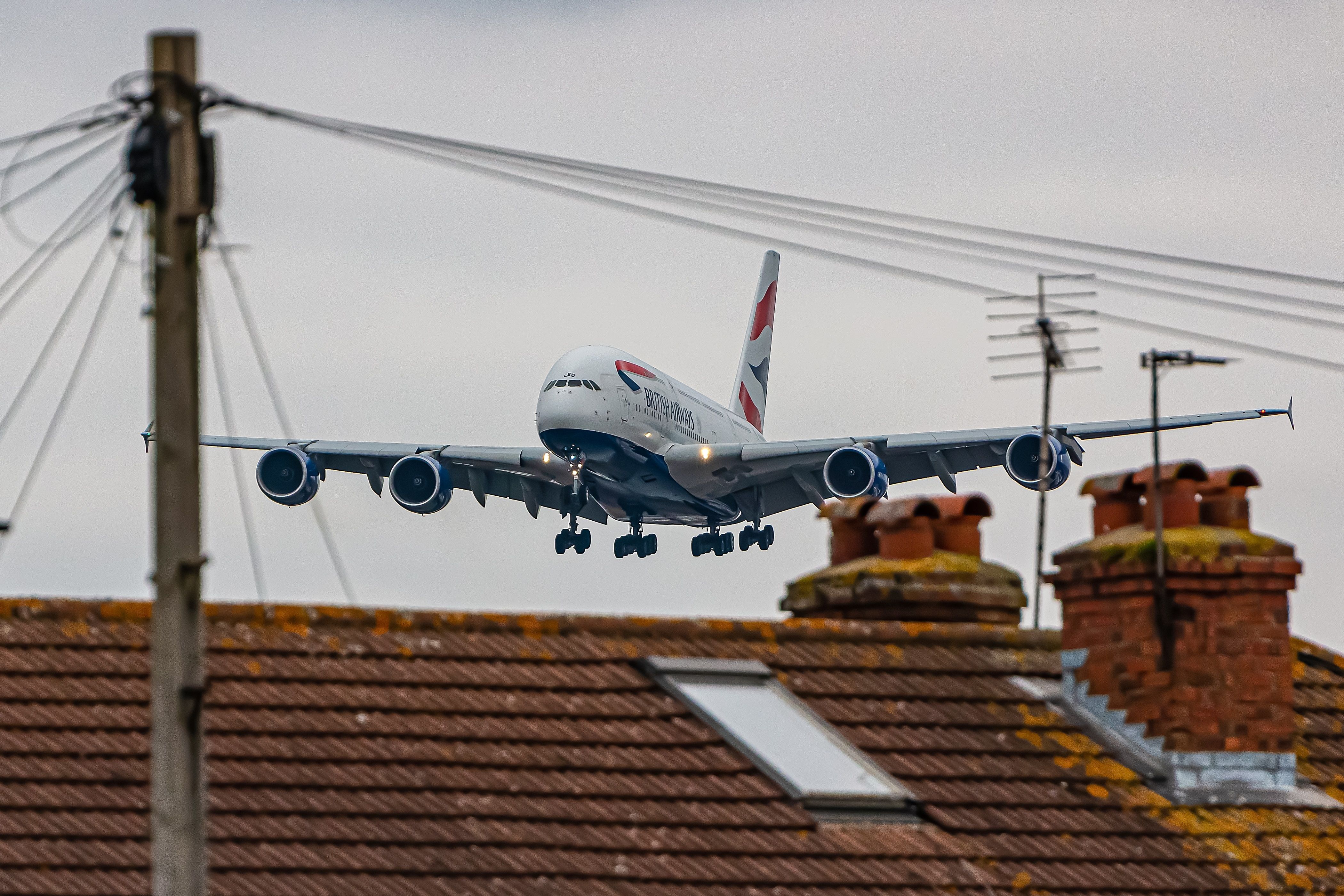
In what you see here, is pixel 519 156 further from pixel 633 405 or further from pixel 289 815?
pixel 633 405

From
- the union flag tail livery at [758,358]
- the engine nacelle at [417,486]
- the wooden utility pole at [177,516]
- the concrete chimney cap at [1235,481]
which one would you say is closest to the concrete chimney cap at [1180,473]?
the concrete chimney cap at [1235,481]

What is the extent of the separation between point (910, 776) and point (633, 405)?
26.6 meters

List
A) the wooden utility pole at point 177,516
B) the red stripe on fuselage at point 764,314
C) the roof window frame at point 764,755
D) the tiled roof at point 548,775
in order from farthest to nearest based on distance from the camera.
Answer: the red stripe on fuselage at point 764,314, the roof window frame at point 764,755, the tiled roof at point 548,775, the wooden utility pole at point 177,516

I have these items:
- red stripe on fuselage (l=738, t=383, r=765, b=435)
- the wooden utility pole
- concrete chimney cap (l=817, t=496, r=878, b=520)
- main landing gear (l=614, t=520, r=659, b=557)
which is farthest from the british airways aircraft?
the wooden utility pole

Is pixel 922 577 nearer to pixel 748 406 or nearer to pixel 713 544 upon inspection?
pixel 713 544

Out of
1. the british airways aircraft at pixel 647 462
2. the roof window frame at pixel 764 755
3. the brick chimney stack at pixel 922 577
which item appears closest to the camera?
the roof window frame at pixel 764 755

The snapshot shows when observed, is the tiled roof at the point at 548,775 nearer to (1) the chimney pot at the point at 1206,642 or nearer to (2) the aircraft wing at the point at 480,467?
(1) the chimney pot at the point at 1206,642

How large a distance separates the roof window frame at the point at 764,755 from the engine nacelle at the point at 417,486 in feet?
92.8

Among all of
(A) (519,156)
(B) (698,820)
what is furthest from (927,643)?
(A) (519,156)

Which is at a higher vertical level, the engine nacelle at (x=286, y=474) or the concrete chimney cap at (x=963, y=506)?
the engine nacelle at (x=286, y=474)

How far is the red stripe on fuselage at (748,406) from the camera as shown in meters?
62.1

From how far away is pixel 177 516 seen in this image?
7.74 meters

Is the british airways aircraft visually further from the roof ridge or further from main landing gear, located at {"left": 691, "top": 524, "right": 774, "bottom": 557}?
the roof ridge

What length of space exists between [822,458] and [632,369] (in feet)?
18.0
